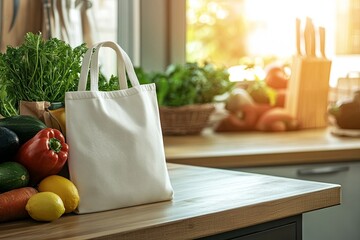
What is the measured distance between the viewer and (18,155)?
124 cm

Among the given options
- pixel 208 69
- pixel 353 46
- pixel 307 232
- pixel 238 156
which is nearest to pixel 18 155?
pixel 238 156

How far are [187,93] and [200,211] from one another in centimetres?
168

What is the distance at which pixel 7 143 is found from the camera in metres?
1.22

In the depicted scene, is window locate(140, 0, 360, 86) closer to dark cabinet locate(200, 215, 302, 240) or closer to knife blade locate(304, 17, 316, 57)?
knife blade locate(304, 17, 316, 57)

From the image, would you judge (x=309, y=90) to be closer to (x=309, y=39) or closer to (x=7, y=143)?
(x=309, y=39)

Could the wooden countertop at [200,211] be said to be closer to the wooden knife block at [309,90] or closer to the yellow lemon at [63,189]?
the yellow lemon at [63,189]

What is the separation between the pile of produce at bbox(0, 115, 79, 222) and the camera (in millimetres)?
1186

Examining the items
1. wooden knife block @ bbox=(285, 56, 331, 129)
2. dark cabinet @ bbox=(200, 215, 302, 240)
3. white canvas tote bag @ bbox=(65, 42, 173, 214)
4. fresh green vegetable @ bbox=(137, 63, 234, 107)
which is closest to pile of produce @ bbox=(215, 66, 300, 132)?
wooden knife block @ bbox=(285, 56, 331, 129)

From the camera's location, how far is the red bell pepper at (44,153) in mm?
1216

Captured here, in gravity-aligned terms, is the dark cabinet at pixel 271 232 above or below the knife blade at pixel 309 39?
below

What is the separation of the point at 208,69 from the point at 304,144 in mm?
550

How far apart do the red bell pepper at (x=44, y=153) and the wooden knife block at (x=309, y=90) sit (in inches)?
83.7

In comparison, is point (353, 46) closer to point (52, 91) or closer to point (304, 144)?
point (304, 144)

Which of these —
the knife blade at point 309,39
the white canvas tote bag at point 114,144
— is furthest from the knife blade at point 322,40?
the white canvas tote bag at point 114,144
